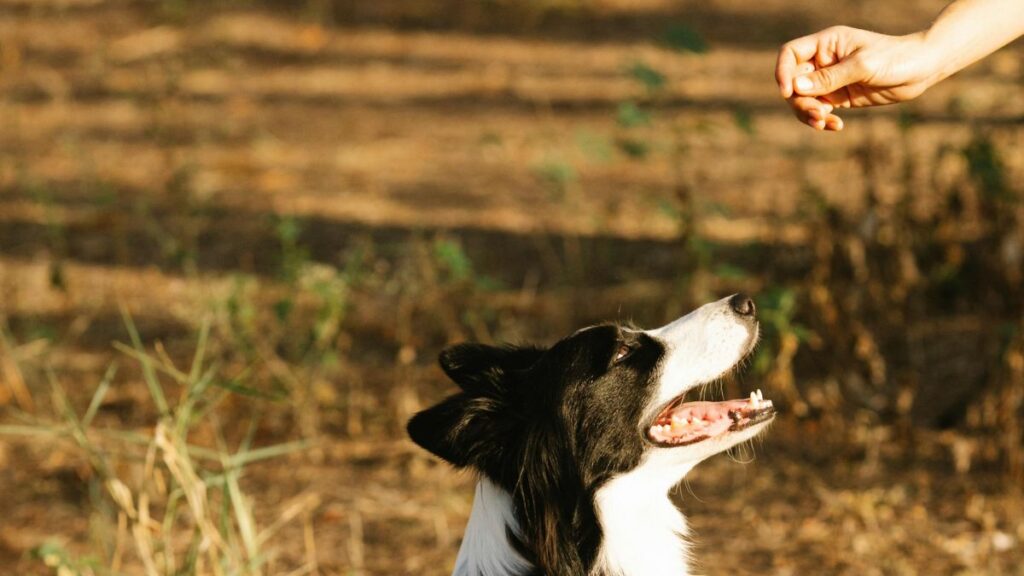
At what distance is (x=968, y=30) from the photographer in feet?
9.70

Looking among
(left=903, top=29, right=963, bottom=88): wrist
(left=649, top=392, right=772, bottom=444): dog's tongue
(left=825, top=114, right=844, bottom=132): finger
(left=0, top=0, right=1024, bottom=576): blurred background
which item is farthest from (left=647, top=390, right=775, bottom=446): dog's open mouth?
(left=903, top=29, right=963, bottom=88): wrist

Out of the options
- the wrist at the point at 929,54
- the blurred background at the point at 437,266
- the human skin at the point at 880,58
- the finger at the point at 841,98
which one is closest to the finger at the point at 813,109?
the human skin at the point at 880,58

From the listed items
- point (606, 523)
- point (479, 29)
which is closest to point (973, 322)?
point (606, 523)

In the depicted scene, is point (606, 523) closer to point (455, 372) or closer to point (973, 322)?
point (455, 372)

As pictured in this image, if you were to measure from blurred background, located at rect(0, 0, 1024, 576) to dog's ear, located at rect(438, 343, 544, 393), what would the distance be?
71cm

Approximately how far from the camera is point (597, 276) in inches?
257

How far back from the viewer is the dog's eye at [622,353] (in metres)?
3.22

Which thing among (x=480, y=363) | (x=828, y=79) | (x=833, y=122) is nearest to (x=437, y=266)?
(x=480, y=363)

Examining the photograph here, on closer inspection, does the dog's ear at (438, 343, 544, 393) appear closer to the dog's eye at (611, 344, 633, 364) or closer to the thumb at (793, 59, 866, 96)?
the dog's eye at (611, 344, 633, 364)

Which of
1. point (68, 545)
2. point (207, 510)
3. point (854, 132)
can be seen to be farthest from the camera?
point (854, 132)

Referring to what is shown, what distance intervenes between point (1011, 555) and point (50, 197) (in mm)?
5993

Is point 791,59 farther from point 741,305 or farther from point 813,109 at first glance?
point 741,305

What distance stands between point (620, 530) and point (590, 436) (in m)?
0.24

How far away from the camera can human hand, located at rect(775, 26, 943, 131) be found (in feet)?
9.23
